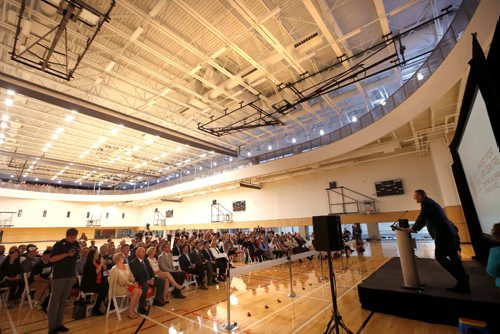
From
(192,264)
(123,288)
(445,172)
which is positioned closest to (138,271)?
(123,288)

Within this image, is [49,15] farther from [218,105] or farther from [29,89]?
[218,105]

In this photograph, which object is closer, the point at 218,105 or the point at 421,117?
the point at 421,117

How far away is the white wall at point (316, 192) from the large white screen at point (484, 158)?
6872 millimetres

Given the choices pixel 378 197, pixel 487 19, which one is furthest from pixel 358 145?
pixel 487 19

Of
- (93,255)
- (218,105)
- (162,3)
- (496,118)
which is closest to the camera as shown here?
(496,118)

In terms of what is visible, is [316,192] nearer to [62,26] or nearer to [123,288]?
[123,288]

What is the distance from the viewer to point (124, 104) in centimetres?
1040

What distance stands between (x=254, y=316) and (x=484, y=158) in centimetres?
451

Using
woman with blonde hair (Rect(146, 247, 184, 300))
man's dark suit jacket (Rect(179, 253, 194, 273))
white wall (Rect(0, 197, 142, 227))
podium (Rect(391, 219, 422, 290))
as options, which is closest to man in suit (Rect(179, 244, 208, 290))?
man's dark suit jacket (Rect(179, 253, 194, 273))

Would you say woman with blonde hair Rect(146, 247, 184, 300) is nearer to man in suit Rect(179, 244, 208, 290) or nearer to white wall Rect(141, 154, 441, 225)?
man in suit Rect(179, 244, 208, 290)

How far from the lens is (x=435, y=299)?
3.30m

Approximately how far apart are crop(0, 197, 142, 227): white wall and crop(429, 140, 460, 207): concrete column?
27.5 metres

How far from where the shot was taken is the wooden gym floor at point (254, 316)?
3393mm

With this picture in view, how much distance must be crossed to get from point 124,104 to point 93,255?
26.3 feet
